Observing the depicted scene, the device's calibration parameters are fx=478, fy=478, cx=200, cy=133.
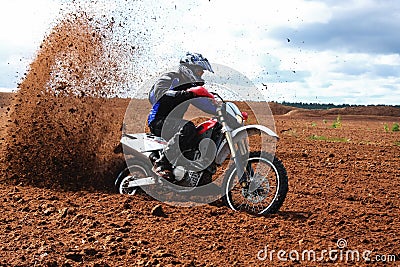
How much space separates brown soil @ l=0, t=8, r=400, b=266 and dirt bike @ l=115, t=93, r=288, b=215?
24 cm

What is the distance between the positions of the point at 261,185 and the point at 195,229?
3.14 ft

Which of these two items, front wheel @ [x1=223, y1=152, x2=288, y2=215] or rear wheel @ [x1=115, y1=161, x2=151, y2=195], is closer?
front wheel @ [x1=223, y1=152, x2=288, y2=215]

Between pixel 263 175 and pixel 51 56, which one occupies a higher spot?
pixel 51 56

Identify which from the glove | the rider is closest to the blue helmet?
the rider

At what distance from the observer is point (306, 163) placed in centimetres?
909

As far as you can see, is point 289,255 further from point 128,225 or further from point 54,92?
point 54,92

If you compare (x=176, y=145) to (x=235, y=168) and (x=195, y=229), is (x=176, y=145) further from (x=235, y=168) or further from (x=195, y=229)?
(x=195, y=229)

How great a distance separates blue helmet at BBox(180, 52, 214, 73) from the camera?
5863mm

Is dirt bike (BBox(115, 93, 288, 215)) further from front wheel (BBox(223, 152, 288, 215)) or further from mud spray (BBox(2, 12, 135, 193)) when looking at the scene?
mud spray (BBox(2, 12, 135, 193))

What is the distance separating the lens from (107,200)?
6270 mm

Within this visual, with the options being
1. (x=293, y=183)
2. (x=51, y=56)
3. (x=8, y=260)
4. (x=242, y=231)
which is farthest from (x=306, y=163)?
(x=8, y=260)

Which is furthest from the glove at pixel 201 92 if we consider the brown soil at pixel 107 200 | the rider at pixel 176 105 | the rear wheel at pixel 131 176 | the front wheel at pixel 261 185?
the rear wheel at pixel 131 176

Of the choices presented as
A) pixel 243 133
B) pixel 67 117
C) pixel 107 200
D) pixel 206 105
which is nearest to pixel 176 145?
pixel 206 105

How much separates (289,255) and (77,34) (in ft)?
19.9
